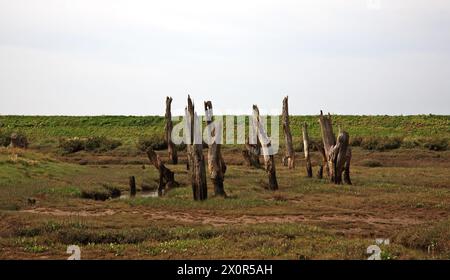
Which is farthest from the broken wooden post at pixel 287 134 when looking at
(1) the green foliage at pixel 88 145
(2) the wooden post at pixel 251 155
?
(1) the green foliage at pixel 88 145

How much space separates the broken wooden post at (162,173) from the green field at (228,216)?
162 centimetres

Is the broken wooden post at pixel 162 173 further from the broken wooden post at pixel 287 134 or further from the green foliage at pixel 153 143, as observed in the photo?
the green foliage at pixel 153 143

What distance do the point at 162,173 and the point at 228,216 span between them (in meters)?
8.84

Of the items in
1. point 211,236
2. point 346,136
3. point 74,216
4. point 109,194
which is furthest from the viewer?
point 346,136

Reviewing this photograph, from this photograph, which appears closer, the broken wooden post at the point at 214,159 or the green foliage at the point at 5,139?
the broken wooden post at the point at 214,159

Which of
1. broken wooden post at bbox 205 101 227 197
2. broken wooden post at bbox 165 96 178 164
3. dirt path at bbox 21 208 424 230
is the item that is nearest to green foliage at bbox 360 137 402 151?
broken wooden post at bbox 165 96 178 164

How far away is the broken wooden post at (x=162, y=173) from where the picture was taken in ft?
92.8

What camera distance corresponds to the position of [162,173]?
94.0ft

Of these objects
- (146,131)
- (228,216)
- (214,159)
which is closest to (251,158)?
(214,159)

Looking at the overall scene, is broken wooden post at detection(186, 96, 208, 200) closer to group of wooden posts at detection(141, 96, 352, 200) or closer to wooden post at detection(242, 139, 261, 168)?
group of wooden posts at detection(141, 96, 352, 200)

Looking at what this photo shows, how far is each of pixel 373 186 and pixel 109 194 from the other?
14.3m

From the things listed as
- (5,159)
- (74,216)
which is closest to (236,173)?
(5,159)

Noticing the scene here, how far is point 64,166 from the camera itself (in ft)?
119
